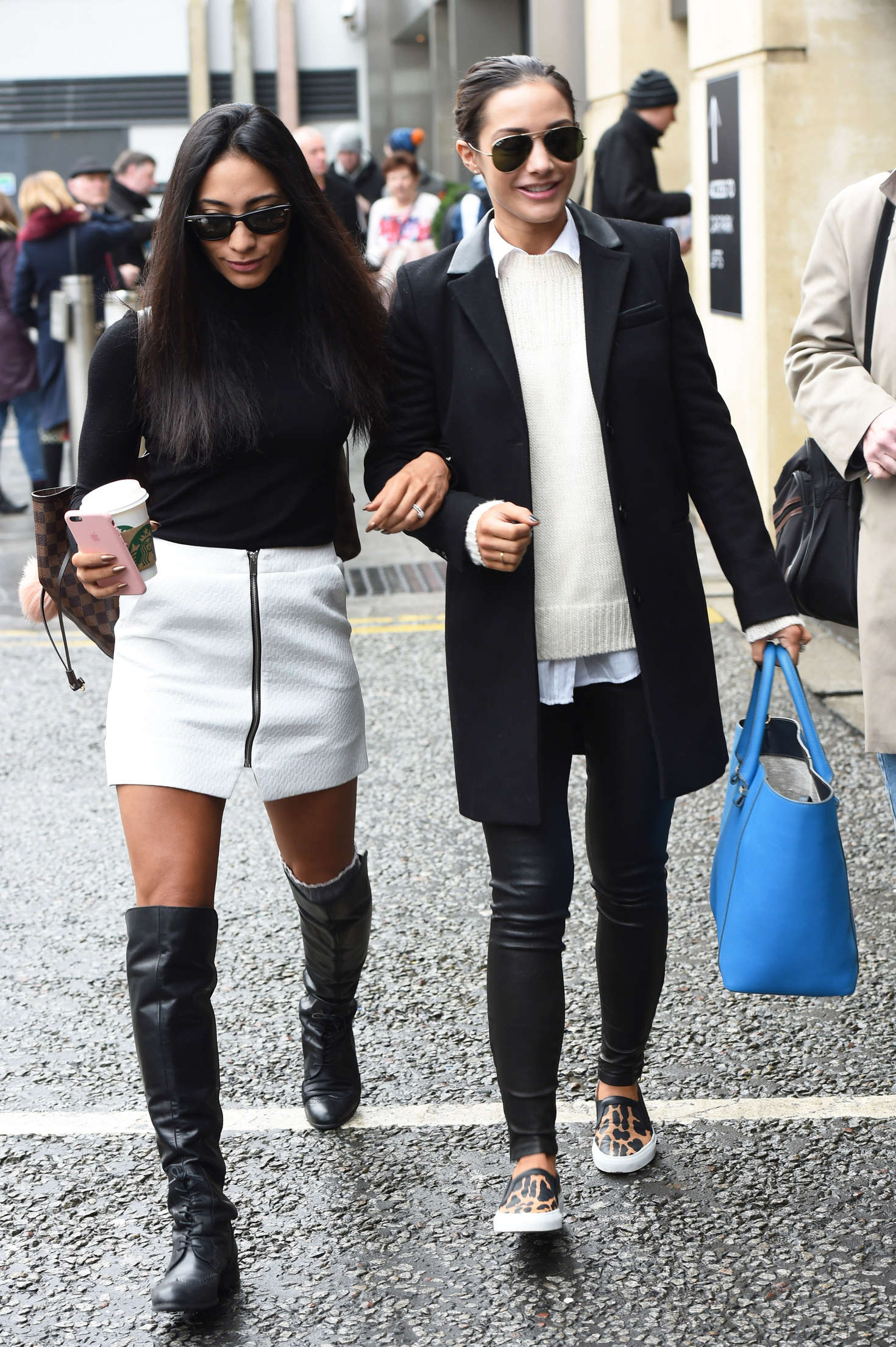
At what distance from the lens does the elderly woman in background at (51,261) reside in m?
10.5

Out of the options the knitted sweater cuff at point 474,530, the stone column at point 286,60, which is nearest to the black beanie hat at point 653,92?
the knitted sweater cuff at point 474,530

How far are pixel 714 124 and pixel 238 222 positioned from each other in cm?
637

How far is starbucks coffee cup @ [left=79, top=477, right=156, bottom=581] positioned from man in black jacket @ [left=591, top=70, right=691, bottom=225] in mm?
7342

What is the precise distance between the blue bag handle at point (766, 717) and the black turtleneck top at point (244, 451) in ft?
2.80

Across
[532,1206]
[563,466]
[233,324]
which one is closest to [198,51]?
[233,324]

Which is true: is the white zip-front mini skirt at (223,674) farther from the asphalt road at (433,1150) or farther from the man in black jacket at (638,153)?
the man in black jacket at (638,153)

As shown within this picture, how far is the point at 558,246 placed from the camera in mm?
2855

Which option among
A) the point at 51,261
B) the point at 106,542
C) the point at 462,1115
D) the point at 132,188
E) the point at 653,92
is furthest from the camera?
the point at 132,188

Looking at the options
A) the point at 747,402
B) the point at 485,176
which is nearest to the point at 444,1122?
the point at 485,176

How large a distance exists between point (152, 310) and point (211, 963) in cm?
112

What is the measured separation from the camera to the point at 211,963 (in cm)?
288

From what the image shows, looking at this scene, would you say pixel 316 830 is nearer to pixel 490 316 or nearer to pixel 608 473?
pixel 608 473

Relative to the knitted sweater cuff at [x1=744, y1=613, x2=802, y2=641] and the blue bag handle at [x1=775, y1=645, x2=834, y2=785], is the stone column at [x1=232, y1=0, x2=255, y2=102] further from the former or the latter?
the blue bag handle at [x1=775, y1=645, x2=834, y2=785]

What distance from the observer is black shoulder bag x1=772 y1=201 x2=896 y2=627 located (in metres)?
3.15
